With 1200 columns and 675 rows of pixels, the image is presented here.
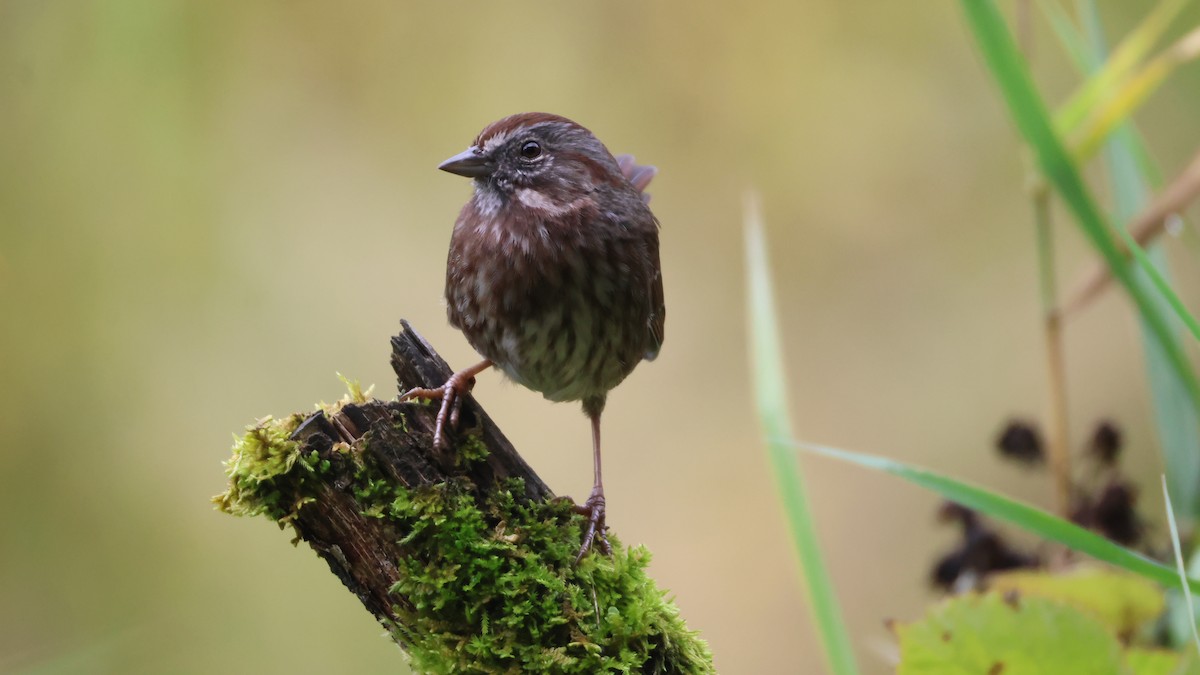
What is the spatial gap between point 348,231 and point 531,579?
13.5ft

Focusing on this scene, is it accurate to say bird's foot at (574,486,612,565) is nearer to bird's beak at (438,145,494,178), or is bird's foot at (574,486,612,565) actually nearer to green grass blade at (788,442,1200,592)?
green grass blade at (788,442,1200,592)

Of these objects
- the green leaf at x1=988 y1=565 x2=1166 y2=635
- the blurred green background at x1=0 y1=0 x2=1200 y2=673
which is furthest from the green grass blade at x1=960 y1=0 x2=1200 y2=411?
the blurred green background at x1=0 y1=0 x2=1200 y2=673

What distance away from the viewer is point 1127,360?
5422 millimetres

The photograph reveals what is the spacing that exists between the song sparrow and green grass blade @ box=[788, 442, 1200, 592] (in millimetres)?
891

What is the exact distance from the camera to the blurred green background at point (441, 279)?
17.4ft

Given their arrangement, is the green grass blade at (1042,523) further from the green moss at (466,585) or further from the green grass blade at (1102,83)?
the green grass blade at (1102,83)

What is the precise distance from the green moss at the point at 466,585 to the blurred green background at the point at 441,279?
11.2 ft

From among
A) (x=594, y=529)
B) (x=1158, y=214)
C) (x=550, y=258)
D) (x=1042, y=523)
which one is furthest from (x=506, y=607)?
(x=1158, y=214)

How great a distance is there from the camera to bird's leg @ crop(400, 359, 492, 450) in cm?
190

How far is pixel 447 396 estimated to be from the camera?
2.01 meters

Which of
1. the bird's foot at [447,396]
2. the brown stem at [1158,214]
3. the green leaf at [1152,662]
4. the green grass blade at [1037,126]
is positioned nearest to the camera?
the bird's foot at [447,396]

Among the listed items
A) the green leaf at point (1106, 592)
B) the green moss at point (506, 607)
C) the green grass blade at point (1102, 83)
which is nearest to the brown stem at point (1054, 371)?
the green grass blade at point (1102, 83)

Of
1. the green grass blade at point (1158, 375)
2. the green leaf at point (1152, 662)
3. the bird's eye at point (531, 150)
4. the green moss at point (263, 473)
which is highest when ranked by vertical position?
the bird's eye at point (531, 150)

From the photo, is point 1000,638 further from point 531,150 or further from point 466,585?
point 531,150
